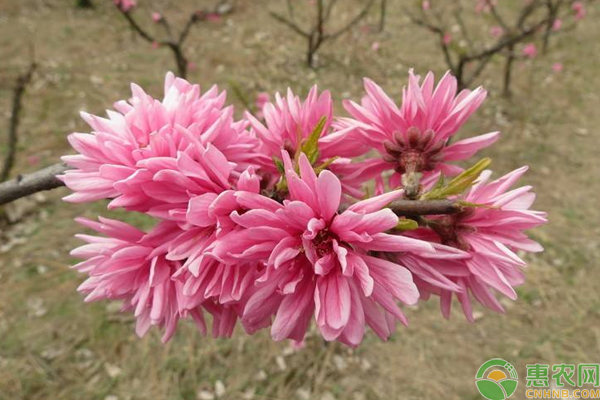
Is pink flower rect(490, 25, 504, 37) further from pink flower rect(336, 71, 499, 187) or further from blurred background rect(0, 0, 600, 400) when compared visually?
pink flower rect(336, 71, 499, 187)

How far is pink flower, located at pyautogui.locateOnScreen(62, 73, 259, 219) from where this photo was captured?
0.67 m

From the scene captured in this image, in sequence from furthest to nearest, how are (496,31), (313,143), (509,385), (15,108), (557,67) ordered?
(496,31) → (557,67) → (15,108) → (509,385) → (313,143)

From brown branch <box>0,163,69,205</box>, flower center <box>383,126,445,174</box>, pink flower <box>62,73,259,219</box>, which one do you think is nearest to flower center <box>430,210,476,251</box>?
flower center <box>383,126,445,174</box>

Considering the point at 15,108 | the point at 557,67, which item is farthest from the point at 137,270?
the point at 557,67

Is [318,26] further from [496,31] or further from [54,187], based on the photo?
[54,187]

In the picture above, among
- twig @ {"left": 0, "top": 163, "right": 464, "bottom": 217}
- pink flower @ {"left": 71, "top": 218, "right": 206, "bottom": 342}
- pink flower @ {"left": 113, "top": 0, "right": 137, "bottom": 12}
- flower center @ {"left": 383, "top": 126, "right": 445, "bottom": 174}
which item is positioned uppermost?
pink flower @ {"left": 113, "top": 0, "right": 137, "bottom": 12}

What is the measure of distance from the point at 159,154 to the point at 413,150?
0.44 metres

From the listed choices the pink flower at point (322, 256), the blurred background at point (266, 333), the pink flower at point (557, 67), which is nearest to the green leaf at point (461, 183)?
the pink flower at point (322, 256)

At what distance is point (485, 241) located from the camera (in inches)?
28.4

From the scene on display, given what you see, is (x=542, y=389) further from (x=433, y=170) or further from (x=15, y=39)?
(x=15, y=39)

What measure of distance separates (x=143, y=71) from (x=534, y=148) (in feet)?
14.2

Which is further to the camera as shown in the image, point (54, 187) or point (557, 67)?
point (557, 67)

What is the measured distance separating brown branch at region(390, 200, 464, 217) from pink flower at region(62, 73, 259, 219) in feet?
0.86

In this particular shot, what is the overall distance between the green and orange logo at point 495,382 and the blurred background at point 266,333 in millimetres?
175
